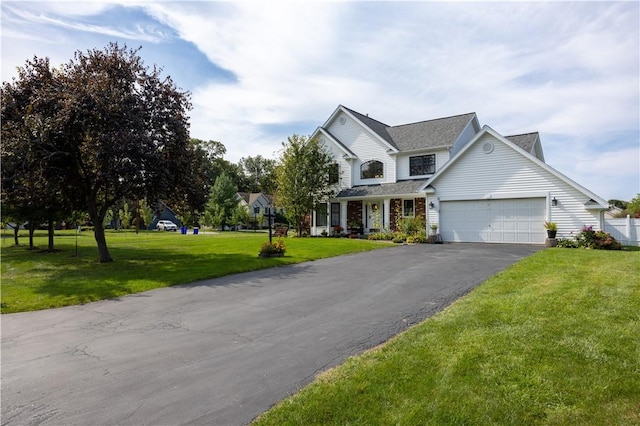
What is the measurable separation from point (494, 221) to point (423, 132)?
9.51 metres

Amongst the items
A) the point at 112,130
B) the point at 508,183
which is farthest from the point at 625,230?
the point at 112,130

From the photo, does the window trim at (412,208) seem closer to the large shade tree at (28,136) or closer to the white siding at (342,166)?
the white siding at (342,166)

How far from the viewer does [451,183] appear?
20.1 metres

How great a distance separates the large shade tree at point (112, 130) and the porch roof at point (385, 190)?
1222 centimetres

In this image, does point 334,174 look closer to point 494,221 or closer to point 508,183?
point 494,221

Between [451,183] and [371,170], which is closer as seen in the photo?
[451,183]

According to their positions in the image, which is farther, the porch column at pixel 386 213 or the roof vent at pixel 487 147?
the porch column at pixel 386 213

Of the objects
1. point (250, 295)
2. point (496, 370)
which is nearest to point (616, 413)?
point (496, 370)

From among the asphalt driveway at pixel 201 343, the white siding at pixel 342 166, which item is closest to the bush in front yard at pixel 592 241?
the asphalt driveway at pixel 201 343

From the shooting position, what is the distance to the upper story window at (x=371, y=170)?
85.0 ft

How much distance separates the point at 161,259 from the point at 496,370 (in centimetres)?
1413

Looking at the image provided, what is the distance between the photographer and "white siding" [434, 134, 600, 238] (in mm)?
16844

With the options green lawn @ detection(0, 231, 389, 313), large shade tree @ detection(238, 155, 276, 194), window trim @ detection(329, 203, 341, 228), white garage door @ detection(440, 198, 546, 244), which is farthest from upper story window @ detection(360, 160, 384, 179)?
large shade tree @ detection(238, 155, 276, 194)

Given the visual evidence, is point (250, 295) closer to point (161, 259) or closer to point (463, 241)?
point (161, 259)
